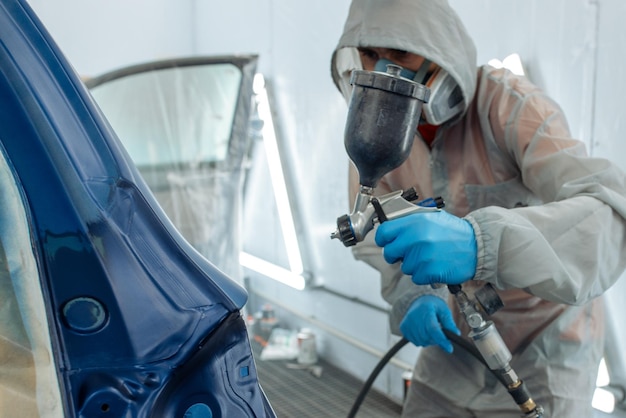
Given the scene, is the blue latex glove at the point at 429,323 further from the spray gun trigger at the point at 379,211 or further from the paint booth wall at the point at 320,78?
the paint booth wall at the point at 320,78

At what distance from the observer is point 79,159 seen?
817 millimetres

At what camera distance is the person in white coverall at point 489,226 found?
1238 mm

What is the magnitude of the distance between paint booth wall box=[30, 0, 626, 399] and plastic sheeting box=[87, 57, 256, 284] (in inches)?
20.6

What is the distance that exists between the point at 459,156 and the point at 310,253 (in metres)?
2.43

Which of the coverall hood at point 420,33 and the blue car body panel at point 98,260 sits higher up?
the coverall hood at point 420,33

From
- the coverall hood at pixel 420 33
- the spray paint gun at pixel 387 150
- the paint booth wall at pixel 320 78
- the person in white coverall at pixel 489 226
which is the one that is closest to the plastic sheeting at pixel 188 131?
the paint booth wall at pixel 320 78

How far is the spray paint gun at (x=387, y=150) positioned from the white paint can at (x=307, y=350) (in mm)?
2719

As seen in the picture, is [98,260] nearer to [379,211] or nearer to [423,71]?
[379,211]

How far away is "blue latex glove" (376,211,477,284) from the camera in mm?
1211

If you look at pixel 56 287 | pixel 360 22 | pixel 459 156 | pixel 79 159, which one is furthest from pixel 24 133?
pixel 459 156

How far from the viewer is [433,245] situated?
1.20 metres

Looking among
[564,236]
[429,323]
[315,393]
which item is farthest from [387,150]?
[315,393]

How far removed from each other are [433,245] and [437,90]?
521 mm

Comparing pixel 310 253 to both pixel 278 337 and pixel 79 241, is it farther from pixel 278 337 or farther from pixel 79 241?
pixel 79 241
